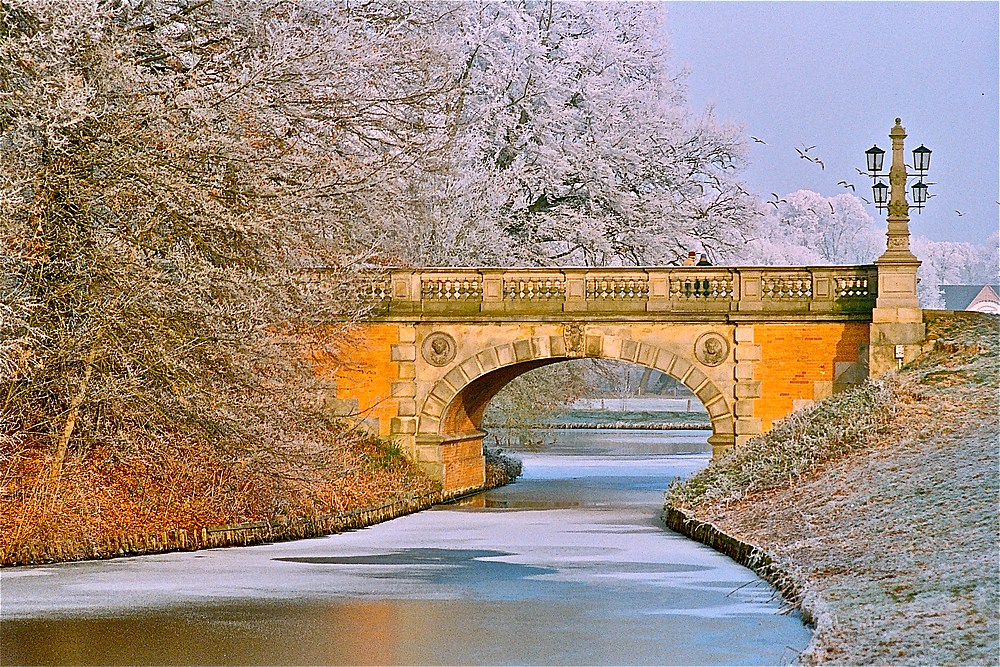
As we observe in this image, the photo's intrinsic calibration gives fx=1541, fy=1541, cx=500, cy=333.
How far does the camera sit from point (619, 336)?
24.5m

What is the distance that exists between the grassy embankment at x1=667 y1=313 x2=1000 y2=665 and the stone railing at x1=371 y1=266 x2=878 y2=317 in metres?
1.60

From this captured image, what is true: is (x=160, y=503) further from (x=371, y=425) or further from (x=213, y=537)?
(x=371, y=425)

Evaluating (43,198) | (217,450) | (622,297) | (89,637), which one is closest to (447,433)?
(622,297)

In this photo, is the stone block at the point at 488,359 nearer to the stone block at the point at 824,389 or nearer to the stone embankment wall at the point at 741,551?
the stone embankment wall at the point at 741,551

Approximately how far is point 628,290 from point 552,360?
6.20 feet

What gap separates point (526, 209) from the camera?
102 feet

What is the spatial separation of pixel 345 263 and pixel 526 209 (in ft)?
33.7

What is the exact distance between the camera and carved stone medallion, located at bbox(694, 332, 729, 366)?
79.2 ft

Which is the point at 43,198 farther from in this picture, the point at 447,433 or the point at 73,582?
the point at 447,433

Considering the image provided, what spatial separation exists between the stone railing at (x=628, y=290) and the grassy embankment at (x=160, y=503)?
153 inches

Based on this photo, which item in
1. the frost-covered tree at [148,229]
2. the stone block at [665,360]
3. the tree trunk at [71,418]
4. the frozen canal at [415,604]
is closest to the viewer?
the frozen canal at [415,604]

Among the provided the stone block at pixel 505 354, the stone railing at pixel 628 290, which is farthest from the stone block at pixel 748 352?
the stone block at pixel 505 354

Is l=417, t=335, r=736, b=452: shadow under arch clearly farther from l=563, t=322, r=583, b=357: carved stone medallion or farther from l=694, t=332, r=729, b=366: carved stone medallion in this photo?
l=694, t=332, r=729, b=366: carved stone medallion

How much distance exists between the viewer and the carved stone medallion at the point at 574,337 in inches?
966
